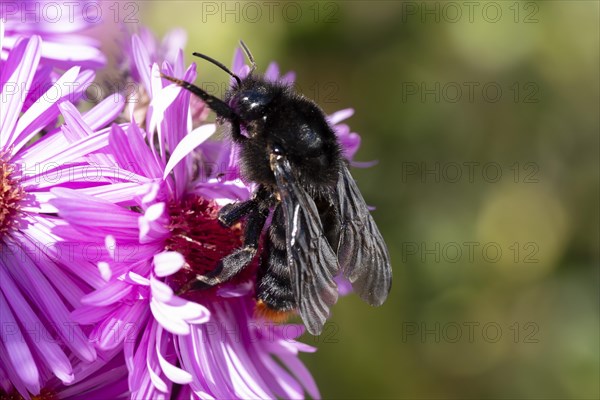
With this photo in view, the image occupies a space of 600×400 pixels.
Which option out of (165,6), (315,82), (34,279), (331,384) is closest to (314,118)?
(34,279)

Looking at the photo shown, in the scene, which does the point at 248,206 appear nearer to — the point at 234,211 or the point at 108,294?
the point at 234,211

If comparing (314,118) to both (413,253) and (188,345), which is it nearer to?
(188,345)

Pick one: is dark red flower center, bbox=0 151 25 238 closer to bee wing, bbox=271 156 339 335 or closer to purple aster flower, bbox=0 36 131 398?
purple aster flower, bbox=0 36 131 398

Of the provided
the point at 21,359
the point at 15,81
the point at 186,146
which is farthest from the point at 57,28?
the point at 21,359

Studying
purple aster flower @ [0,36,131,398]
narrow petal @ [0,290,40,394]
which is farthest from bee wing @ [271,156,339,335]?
narrow petal @ [0,290,40,394]

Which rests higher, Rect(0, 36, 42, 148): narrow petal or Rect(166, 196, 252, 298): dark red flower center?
Rect(0, 36, 42, 148): narrow petal

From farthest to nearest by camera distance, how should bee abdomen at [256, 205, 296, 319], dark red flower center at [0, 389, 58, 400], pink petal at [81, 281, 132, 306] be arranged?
bee abdomen at [256, 205, 296, 319] < dark red flower center at [0, 389, 58, 400] < pink petal at [81, 281, 132, 306]

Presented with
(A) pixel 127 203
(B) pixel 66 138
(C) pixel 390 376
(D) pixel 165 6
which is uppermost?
(D) pixel 165 6
